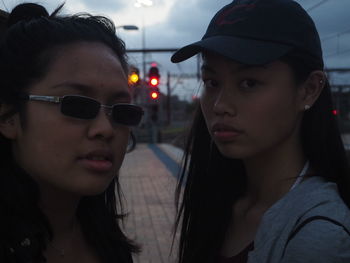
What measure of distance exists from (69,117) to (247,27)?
2.02 ft

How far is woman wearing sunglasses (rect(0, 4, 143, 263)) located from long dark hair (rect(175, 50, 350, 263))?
0.49m

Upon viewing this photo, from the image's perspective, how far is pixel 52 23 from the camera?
136cm

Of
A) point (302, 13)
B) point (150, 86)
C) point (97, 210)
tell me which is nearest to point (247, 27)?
point (302, 13)

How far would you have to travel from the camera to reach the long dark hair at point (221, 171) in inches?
53.7

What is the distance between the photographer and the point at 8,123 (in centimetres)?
132

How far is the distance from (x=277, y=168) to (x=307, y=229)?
387 millimetres

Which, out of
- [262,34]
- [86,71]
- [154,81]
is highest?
[154,81]

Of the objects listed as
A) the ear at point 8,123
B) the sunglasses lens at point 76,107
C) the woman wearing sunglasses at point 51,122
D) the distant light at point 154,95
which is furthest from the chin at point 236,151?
the distant light at point 154,95

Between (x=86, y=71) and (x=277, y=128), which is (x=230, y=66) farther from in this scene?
(x=86, y=71)

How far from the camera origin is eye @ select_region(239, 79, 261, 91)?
1.28 metres

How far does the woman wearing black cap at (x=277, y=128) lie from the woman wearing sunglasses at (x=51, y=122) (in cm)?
30

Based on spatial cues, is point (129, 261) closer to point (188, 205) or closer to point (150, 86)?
point (188, 205)

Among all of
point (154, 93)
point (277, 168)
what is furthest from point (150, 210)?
point (154, 93)

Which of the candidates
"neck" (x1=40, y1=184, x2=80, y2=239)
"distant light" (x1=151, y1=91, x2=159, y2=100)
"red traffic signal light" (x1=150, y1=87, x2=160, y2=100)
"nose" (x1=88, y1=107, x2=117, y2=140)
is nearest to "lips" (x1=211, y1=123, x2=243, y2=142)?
"nose" (x1=88, y1=107, x2=117, y2=140)
